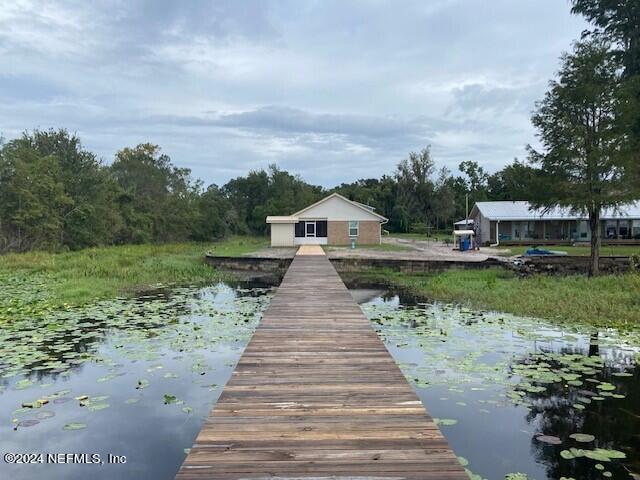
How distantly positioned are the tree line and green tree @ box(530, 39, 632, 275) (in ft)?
4.57

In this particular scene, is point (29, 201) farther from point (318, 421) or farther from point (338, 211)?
point (318, 421)

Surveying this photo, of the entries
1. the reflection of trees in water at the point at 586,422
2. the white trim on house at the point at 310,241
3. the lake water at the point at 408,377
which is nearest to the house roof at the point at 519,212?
the white trim on house at the point at 310,241

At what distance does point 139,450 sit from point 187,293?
10.4 meters

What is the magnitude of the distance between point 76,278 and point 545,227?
99.6ft

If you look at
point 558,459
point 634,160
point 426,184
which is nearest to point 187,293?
point 558,459

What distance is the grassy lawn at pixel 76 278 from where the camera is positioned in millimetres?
12094

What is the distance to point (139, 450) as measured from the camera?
15.5ft

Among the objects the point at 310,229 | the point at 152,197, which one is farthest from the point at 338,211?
the point at 152,197

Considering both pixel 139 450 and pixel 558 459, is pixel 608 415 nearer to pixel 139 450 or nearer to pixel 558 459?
pixel 558 459

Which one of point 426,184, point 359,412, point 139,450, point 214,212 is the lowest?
point 139,450

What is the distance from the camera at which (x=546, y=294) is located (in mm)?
12859

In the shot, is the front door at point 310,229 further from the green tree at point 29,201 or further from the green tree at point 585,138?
the green tree at point 585,138

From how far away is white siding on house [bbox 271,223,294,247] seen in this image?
3288 centimetres

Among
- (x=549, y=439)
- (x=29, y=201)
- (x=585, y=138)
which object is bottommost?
(x=549, y=439)
